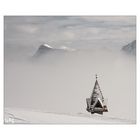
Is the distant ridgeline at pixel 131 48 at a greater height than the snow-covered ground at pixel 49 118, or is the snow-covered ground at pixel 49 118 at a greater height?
the distant ridgeline at pixel 131 48

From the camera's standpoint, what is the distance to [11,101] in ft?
14.0

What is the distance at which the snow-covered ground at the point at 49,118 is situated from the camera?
4.23m

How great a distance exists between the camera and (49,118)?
4234mm

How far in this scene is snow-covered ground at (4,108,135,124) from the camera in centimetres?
423

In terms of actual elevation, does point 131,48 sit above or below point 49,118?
above

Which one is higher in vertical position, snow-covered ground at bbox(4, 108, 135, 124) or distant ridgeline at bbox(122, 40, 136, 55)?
distant ridgeline at bbox(122, 40, 136, 55)

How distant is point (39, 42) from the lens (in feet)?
14.0
